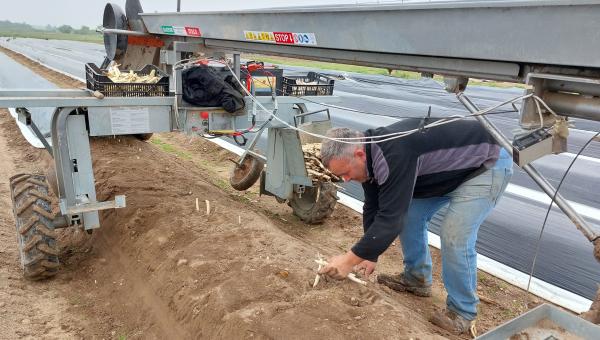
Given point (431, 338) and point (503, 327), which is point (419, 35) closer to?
point (503, 327)

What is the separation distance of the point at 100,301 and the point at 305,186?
8.77ft

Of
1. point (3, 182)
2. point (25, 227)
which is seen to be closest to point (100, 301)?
point (25, 227)

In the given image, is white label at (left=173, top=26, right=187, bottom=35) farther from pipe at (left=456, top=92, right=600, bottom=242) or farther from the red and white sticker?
pipe at (left=456, top=92, right=600, bottom=242)

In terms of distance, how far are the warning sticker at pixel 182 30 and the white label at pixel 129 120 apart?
863mm

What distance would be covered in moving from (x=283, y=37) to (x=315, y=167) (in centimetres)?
279

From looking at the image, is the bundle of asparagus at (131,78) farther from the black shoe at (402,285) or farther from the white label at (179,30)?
the black shoe at (402,285)

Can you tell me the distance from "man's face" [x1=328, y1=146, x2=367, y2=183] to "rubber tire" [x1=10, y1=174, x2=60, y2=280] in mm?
2960

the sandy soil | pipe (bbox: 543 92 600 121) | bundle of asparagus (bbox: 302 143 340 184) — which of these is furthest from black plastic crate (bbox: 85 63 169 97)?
pipe (bbox: 543 92 600 121)

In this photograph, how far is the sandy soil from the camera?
3.48 m

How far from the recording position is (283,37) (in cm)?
357

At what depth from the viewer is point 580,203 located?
667cm

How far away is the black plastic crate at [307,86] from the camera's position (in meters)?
5.61

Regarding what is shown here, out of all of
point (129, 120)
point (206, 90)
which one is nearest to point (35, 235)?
point (129, 120)

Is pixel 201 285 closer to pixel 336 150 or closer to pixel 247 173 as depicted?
pixel 336 150
